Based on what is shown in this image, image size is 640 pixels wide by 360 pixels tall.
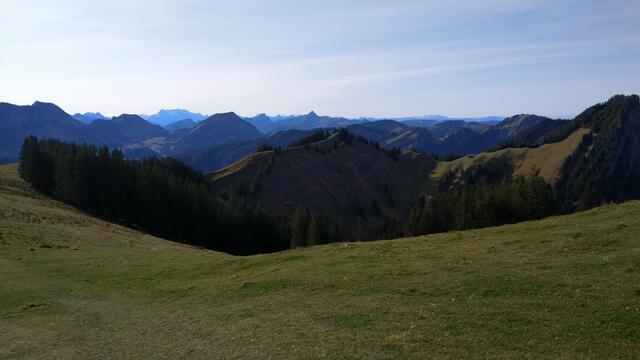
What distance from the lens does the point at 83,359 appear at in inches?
860

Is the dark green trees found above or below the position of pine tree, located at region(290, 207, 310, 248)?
above

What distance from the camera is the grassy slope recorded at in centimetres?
1822

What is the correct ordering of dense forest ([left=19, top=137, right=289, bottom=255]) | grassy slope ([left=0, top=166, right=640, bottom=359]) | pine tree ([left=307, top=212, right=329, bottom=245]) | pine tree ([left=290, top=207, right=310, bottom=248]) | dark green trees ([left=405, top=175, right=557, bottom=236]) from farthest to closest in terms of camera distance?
pine tree ([left=290, top=207, right=310, bottom=248]), pine tree ([left=307, top=212, right=329, bottom=245]), dense forest ([left=19, top=137, right=289, bottom=255]), dark green trees ([left=405, top=175, right=557, bottom=236]), grassy slope ([left=0, top=166, right=640, bottom=359])

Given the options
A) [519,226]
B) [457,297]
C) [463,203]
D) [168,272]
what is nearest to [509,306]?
[457,297]

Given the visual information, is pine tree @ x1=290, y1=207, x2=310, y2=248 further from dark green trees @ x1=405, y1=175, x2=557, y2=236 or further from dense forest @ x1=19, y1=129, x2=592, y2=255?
dark green trees @ x1=405, y1=175, x2=557, y2=236

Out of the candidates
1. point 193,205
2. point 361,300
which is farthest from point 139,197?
point 361,300

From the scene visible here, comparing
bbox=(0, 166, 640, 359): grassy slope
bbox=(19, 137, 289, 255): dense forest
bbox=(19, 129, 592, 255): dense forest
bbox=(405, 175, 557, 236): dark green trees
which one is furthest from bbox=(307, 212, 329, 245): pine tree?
bbox=(0, 166, 640, 359): grassy slope

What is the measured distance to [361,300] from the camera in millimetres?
25500

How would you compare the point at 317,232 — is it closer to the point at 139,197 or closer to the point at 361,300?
the point at 139,197

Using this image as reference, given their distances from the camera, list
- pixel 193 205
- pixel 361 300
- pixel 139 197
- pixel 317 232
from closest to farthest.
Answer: pixel 361 300
pixel 139 197
pixel 317 232
pixel 193 205

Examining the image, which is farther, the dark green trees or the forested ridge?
the forested ridge

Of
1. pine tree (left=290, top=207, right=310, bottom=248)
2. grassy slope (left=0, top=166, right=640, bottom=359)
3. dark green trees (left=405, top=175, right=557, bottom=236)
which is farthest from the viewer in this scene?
pine tree (left=290, top=207, right=310, bottom=248)

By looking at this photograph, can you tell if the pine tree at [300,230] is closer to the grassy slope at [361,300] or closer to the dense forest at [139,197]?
the dense forest at [139,197]

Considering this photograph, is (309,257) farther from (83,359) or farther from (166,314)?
(83,359)
